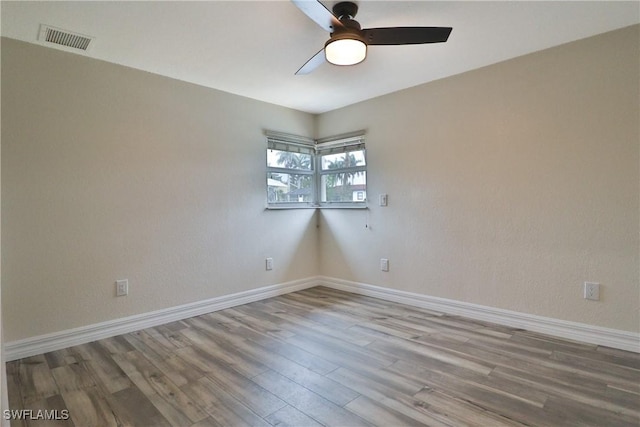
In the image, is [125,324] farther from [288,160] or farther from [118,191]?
[288,160]

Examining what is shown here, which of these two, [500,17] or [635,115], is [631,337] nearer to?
[635,115]

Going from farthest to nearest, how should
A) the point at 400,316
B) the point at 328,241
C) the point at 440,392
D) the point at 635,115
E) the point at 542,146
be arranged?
1. the point at 328,241
2. the point at 400,316
3. the point at 542,146
4. the point at 635,115
5. the point at 440,392

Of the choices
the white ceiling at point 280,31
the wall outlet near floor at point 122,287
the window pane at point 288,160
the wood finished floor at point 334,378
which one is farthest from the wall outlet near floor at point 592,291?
the wall outlet near floor at point 122,287

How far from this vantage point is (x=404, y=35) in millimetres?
1985

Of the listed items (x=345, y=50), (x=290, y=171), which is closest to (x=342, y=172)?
(x=290, y=171)

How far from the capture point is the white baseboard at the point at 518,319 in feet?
7.75

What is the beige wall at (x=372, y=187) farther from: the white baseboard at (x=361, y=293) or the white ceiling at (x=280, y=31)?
the white ceiling at (x=280, y=31)

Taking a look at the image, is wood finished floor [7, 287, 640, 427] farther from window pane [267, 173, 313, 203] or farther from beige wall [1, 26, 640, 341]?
window pane [267, 173, 313, 203]

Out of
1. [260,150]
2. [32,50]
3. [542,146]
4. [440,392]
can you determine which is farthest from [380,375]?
[32,50]

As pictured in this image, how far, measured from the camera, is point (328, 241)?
4.32m

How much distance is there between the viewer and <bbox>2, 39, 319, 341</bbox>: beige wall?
2369 mm

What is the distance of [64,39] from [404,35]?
235cm

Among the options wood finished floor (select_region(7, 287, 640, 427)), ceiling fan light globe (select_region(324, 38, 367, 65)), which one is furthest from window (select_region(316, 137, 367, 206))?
ceiling fan light globe (select_region(324, 38, 367, 65))

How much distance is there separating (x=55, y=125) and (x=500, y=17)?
3.24 metres
